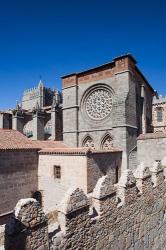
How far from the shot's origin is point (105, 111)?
59.5 ft

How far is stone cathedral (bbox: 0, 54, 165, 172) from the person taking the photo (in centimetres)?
1606

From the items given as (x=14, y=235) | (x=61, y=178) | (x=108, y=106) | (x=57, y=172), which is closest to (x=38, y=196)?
(x=57, y=172)

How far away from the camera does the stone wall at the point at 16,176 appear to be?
10.8 m

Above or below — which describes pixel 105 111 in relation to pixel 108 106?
below

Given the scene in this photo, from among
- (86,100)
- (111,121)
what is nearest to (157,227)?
(111,121)

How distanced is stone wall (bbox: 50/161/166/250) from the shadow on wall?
0.71 meters

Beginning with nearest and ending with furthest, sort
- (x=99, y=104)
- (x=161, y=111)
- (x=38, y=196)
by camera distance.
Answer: (x=38, y=196) → (x=99, y=104) → (x=161, y=111)

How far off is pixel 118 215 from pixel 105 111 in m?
13.0

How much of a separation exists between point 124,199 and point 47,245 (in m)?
2.73

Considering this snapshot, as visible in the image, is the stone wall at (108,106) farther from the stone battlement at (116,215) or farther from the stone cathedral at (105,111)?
the stone battlement at (116,215)

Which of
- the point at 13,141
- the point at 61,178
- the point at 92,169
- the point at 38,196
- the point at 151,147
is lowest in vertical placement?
the point at 38,196

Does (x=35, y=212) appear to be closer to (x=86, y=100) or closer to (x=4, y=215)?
(x=4, y=215)

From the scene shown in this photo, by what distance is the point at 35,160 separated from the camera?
1327cm

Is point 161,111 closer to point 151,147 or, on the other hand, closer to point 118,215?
point 151,147
